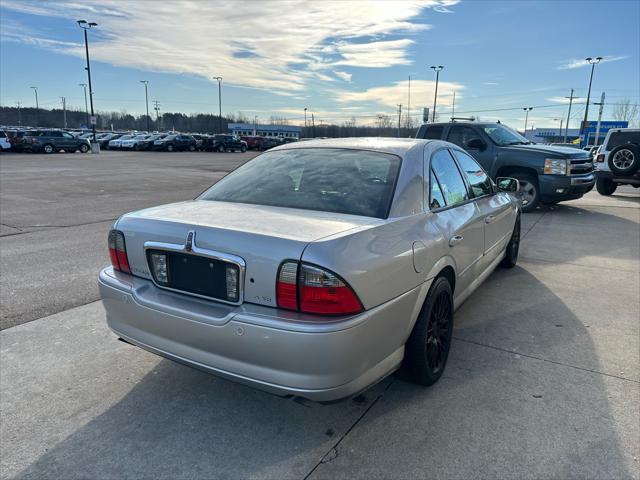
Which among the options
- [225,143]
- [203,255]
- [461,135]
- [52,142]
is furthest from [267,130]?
[203,255]

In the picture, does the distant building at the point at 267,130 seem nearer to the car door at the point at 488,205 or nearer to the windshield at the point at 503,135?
the windshield at the point at 503,135

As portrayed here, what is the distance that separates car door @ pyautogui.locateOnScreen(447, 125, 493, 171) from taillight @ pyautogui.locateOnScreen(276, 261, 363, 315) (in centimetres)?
911

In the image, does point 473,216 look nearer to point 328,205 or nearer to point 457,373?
point 457,373

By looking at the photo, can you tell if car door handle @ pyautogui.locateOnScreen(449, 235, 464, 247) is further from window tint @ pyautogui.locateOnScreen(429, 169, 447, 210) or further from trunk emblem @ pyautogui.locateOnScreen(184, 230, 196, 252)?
trunk emblem @ pyautogui.locateOnScreen(184, 230, 196, 252)

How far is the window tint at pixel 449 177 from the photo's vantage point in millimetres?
3521

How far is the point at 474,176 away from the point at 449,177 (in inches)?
31.8

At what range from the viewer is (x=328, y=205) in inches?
→ 114

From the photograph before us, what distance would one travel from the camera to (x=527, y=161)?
1032cm

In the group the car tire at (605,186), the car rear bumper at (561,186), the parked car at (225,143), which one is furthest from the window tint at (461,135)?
the parked car at (225,143)

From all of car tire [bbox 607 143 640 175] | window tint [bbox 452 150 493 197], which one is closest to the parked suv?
car tire [bbox 607 143 640 175]

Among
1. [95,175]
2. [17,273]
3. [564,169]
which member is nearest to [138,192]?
[95,175]

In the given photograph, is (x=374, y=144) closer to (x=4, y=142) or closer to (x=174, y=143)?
(x=4, y=142)

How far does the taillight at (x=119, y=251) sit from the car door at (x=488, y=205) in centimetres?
277

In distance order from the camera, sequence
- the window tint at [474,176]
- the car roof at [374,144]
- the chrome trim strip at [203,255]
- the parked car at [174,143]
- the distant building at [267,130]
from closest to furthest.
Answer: the chrome trim strip at [203,255], the car roof at [374,144], the window tint at [474,176], the parked car at [174,143], the distant building at [267,130]
